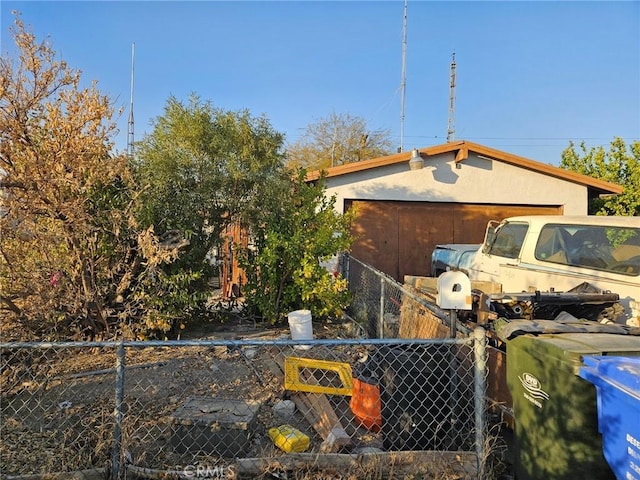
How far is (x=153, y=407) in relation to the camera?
362 centimetres

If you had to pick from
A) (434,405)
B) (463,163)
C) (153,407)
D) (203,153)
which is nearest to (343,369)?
(434,405)

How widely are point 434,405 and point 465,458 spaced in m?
0.47

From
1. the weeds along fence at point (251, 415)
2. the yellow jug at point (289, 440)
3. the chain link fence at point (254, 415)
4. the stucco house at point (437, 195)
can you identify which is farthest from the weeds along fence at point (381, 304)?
the stucco house at point (437, 195)

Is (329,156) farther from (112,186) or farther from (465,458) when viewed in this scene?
(465,458)

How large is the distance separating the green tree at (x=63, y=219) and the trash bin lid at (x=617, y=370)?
4.26m

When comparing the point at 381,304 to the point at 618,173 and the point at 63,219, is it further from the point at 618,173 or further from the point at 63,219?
the point at 618,173

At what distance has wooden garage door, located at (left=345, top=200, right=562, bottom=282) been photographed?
10.3m

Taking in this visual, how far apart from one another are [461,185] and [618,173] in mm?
5808

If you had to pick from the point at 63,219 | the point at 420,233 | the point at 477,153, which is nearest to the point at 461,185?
the point at 477,153

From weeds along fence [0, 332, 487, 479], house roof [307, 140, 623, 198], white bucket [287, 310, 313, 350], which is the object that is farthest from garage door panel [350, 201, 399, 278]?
weeds along fence [0, 332, 487, 479]

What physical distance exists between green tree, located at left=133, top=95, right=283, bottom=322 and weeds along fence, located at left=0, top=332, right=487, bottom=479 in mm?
1624

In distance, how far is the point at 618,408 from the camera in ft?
5.90

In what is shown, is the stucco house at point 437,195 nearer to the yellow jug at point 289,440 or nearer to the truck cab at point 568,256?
the truck cab at point 568,256

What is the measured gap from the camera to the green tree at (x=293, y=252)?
623 centimetres
